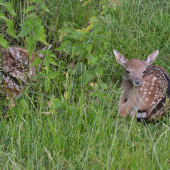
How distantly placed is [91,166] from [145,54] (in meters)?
2.76

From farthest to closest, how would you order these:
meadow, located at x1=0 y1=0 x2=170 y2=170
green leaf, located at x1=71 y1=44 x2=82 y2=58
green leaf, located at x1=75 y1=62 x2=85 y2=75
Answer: green leaf, located at x1=75 y1=62 x2=85 y2=75 → green leaf, located at x1=71 y1=44 x2=82 y2=58 → meadow, located at x1=0 y1=0 x2=170 y2=170

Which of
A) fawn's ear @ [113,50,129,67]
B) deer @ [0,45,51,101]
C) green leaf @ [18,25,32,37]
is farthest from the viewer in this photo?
fawn's ear @ [113,50,129,67]

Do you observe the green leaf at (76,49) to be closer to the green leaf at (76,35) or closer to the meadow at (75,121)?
the meadow at (75,121)

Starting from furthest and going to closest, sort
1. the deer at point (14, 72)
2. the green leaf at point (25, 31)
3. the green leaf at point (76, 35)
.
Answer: the deer at point (14, 72) < the green leaf at point (76, 35) < the green leaf at point (25, 31)

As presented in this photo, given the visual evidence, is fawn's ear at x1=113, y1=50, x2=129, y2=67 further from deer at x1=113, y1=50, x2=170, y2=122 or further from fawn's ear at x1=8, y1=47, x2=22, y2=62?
fawn's ear at x1=8, y1=47, x2=22, y2=62

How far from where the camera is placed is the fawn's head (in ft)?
15.1

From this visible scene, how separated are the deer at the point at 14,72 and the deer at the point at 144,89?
1277 millimetres

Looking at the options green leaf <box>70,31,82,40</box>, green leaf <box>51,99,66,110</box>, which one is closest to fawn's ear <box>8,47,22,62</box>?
green leaf <box>70,31,82,40</box>

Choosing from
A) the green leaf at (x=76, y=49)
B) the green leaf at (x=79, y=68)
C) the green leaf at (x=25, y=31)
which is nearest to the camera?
the green leaf at (x=25, y=31)

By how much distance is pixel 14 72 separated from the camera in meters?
4.30

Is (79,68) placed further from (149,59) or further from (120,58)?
(149,59)

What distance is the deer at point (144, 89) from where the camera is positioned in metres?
4.24

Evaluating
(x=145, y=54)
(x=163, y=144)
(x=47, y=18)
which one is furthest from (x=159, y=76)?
(x=47, y=18)

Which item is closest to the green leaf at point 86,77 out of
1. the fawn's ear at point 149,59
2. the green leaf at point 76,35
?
the green leaf at point 76,35
